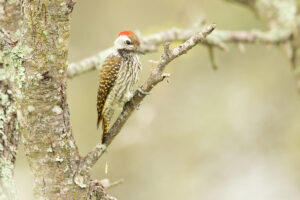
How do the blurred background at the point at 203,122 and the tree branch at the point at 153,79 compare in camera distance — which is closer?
the tree branch at the point at 153,79

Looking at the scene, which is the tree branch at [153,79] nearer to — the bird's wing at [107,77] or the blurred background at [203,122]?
the bird's wing at [107,77]

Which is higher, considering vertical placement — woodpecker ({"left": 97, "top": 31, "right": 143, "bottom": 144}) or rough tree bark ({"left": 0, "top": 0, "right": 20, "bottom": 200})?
woodpecker ({"left": 97, "top": 31, "right": 143, "bottom": 144})

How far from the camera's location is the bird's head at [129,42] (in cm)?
483

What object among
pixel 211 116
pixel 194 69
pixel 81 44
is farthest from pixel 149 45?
pixel 194 69

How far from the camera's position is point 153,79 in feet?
10.5

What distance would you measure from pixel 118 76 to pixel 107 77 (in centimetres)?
11

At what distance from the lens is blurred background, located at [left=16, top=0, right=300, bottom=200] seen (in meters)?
8.06

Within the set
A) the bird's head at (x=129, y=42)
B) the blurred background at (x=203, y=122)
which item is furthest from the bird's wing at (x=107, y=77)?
the blurred background at (x=203, y=122)

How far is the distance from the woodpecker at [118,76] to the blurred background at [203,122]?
262 centimetres

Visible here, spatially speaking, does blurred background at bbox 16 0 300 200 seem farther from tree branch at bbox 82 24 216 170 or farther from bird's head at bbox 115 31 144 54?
tree branch at bbox 82 24 216 170

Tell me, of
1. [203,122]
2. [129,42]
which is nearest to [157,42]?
[129,42]

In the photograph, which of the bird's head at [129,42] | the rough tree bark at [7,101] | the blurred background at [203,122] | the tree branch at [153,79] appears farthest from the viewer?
the blurred background at [203,122]

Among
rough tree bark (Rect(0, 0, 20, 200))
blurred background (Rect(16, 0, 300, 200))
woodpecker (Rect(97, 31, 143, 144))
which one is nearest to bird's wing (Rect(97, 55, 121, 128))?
woodpecker (Rect(97, 31, 143, 144))

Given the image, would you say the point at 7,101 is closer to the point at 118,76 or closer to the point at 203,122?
the point at 118,76
